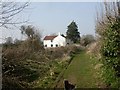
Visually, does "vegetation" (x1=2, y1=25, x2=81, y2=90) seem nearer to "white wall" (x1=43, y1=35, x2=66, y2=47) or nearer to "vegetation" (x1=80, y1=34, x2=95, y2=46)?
"vegetation" (x1=80, y1=34, x2=95, y2=46)

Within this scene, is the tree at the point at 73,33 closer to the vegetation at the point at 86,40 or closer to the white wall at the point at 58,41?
the vegetation at the point at 86,40

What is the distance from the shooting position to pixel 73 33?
205ft

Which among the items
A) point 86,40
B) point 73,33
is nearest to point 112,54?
point 86,40

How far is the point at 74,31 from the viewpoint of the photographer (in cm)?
6222

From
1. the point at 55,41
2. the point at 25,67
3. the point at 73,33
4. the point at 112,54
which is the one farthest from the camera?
the point at 55,41

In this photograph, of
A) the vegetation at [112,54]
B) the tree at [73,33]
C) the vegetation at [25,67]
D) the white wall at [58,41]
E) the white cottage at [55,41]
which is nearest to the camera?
the vegetation at [25,67]

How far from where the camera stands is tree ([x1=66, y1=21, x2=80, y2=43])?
6196cm

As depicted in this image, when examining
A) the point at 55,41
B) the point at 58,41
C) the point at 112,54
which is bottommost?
the point at 55,41

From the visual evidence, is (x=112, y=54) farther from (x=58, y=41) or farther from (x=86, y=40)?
(x=58, y=41)

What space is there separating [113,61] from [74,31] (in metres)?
48.9

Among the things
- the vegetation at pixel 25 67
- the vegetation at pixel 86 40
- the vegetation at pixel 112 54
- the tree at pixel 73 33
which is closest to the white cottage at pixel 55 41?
the tree at pixel 73 33

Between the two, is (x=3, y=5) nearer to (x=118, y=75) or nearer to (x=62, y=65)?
(x=118, y=75)

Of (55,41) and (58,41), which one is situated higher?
(58,41)

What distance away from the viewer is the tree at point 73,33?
62.0m
